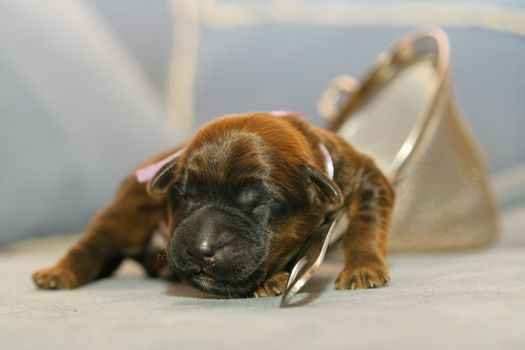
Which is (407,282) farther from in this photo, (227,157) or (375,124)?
(375,124)

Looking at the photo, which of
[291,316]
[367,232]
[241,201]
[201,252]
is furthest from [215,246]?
[367,232]

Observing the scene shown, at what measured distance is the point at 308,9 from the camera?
10.2 feet

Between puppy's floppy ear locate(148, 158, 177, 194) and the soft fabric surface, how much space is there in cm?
23

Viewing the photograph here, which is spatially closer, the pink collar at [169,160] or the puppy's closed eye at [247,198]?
the puppy's closed eye at [247,198]

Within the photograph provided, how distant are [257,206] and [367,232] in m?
0.33

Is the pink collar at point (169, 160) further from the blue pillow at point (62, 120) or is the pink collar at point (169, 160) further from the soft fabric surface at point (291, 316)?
the blue pillow at point (62, 120)

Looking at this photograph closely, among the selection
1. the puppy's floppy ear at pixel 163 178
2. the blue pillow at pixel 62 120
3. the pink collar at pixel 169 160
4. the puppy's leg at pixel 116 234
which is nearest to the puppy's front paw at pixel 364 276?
the pink collar at pixel 169 160

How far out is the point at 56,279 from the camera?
1629mm

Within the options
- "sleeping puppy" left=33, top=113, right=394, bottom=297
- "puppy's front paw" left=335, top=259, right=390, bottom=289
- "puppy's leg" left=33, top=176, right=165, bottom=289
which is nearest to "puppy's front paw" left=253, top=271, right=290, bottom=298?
"sleeping puppy" left=33, top=113, right=394, bottom=297

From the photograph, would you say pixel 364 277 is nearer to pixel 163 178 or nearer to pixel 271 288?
pixel 271 288

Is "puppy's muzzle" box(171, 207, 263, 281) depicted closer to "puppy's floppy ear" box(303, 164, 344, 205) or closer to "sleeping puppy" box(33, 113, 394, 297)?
"sleeping puppy" box(33, 113, 394, 297)

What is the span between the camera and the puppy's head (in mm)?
1335

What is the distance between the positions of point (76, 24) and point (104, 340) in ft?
6.38

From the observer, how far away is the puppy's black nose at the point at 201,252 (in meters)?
1.30
